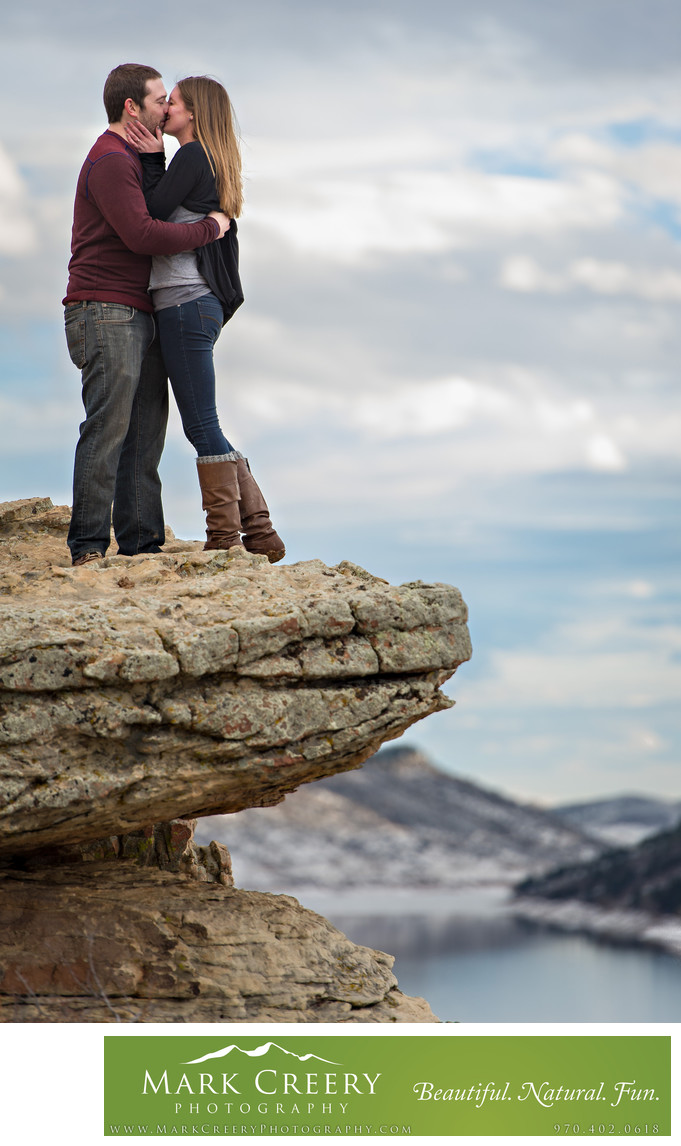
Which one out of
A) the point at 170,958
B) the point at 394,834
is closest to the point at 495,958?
the point at 394,834

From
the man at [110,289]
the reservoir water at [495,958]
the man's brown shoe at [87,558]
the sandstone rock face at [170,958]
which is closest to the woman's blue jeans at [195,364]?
the man at [110,289]

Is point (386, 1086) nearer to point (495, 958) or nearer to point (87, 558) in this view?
point (87, 558)

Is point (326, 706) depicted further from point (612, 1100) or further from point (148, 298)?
point (148, 298)

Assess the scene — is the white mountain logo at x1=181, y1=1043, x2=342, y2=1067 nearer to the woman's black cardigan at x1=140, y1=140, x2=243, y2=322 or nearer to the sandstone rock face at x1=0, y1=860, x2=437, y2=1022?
the sandstone rock face at x1=0, y1=860, x2=437, y2=1022

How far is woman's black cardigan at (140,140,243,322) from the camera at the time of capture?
7.37 meters

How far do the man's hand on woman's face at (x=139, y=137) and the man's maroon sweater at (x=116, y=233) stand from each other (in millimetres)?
64

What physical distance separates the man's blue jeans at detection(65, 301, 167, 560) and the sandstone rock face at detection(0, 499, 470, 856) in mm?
679

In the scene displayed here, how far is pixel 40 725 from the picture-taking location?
5.96 metres

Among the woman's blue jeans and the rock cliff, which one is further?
the woman's blue jeans

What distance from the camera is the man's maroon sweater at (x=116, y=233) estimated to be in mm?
7164

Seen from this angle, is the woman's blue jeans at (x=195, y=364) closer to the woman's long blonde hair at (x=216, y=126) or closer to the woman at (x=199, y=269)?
the woman at (x=199, y=269)

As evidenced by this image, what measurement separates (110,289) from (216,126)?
4.64ft

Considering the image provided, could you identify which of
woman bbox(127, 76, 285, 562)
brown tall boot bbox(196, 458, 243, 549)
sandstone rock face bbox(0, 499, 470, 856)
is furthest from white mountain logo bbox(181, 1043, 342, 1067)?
woman bbox(127, 76, 285, 562)

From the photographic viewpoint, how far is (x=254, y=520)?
8.14 m
